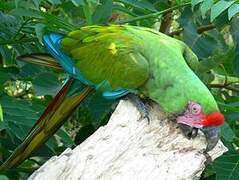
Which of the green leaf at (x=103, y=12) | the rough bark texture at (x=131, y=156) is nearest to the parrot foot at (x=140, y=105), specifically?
the rough bark texture at (x=131, y=156)

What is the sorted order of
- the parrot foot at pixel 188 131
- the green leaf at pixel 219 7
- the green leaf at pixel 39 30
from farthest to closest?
the green leaf at pixel 39 30 → the green leaf at pixel 219 7 → the parrot foot at pixel 188 131

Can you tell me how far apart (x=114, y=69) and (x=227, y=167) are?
0.43 metres

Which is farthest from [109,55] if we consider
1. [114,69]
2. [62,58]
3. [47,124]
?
[47,124]

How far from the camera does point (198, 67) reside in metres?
2.07

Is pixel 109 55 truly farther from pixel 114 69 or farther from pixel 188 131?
pixel 188 131

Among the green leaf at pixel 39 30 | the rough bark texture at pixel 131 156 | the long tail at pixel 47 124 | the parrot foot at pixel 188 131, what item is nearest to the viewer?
the rough bark texture at pixel 131 156

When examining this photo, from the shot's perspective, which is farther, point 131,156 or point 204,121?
point 204,121

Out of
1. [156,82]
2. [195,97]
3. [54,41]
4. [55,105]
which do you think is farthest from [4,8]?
[195,97]

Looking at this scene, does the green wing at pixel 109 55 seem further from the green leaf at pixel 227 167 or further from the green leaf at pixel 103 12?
the green leaf at pixel 227 167

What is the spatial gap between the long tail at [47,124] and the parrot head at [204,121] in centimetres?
45

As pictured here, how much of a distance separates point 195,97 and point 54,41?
19.7 inches

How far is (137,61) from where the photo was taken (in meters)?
1.93

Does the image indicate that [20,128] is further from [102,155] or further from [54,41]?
[102,155]

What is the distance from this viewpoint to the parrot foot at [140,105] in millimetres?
1684
